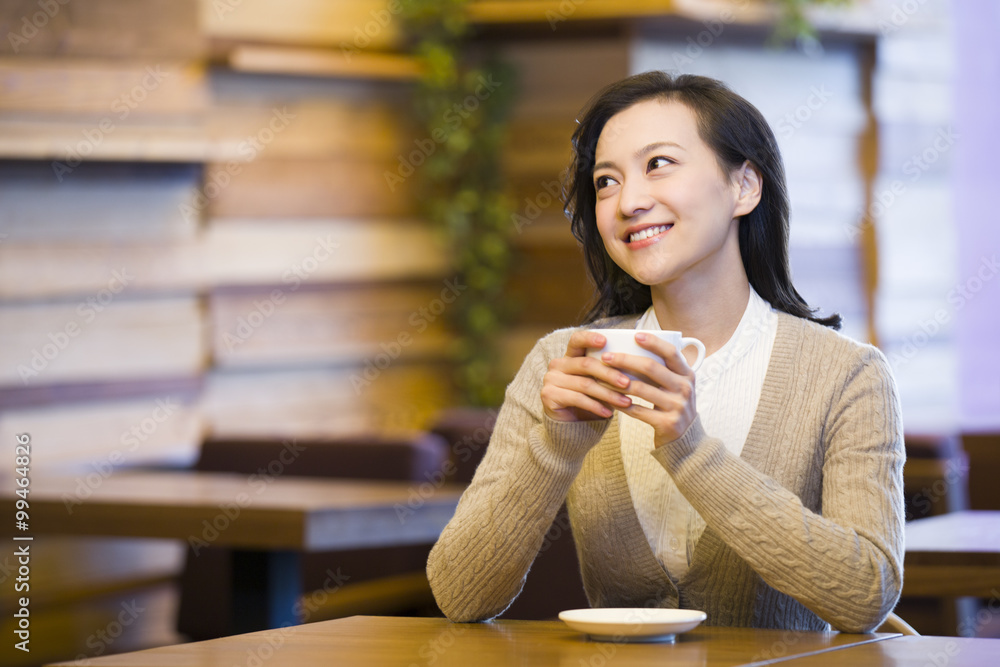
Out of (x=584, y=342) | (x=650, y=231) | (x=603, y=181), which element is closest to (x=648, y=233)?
(x=650, y=231)

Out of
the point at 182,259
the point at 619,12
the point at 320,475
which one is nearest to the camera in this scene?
the point at 320,475

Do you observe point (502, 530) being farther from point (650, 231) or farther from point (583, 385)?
point (650, 231)

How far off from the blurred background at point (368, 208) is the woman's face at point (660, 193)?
166cm

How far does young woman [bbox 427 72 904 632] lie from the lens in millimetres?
1499

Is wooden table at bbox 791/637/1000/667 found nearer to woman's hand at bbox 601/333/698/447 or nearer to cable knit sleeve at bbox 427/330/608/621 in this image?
woman's hand at bbox 601/333/698/447

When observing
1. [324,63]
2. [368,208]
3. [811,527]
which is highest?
[324,63]

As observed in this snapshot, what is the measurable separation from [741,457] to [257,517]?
1.23 metres

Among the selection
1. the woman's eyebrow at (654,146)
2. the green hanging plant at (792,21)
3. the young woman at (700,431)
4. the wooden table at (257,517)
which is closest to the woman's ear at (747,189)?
the young woman at (700,431)

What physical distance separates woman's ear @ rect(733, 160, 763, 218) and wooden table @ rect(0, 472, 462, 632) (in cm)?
114

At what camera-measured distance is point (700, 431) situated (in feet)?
4.97

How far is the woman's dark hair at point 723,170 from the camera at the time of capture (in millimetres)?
1777

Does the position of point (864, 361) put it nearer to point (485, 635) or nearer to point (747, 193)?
point (747, 193)

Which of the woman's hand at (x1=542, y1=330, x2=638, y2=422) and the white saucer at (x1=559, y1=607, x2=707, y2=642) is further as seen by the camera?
the woman's hand at (x1=542, y1=330, x2=638, y2=422)

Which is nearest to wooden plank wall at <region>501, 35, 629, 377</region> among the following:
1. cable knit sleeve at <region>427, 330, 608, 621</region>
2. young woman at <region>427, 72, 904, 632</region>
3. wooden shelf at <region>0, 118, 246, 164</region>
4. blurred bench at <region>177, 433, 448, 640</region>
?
wooden shelf at <region>0, 118, 246, 164</region>
